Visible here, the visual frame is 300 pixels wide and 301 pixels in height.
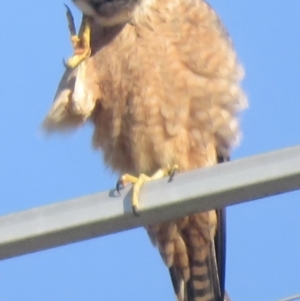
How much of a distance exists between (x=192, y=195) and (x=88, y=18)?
144cm

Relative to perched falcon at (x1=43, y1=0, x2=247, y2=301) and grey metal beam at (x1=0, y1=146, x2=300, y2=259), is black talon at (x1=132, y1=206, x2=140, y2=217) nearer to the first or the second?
grey metal beam at (x1=0, y1=146, x2=300, y2=259)

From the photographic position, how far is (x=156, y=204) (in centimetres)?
151

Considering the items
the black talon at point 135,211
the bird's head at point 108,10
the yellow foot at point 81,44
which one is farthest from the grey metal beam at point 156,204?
the bird's head at point 108,10

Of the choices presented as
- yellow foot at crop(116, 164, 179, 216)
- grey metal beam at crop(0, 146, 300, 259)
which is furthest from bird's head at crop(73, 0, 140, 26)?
grey metal beam at crop(0, 146, 300, 259)

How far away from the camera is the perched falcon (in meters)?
2.71

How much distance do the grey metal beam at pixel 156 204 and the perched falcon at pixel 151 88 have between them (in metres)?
1.18

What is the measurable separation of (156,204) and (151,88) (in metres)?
1.22

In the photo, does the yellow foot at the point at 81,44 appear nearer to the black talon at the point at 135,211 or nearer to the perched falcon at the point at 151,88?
the perched falcon at the point at 151,88

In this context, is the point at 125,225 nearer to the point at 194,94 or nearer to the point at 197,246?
the point at 194,94

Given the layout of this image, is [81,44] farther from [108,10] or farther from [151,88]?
[151,88]

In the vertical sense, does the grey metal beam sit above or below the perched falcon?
below

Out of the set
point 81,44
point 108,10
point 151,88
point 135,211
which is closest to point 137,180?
point 151,88

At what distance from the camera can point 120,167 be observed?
290 cm

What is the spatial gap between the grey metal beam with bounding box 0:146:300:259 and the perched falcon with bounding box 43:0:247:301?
3.89 ft
